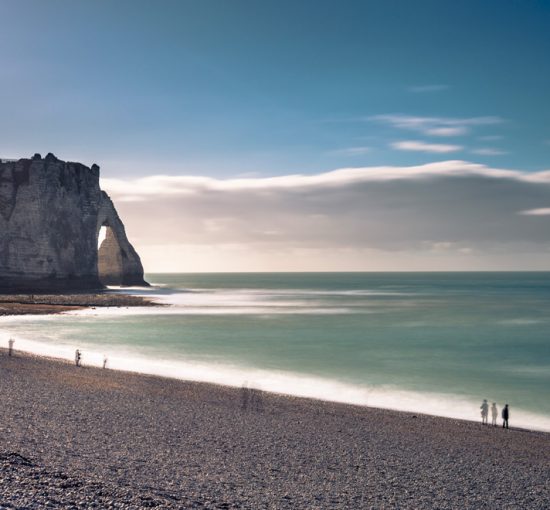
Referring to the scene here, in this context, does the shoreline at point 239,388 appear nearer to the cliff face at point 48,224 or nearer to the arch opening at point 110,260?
the cliff face at point 48,224

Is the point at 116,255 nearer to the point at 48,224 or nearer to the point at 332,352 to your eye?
the point at 48,224

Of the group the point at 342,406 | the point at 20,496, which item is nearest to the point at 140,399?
the point at 342,406

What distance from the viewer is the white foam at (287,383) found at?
23281mm

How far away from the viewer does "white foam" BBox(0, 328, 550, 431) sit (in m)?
23.3

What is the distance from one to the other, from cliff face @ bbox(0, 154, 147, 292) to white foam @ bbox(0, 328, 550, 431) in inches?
2131

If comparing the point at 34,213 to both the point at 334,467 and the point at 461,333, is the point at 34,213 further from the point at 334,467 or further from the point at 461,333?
the point at 334,467

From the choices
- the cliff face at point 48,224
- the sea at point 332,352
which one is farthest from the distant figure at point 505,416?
the cliff face at point 48,224

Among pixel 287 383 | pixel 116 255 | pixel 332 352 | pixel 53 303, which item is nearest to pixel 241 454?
pixel 287 383

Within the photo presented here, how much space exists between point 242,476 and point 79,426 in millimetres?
5646

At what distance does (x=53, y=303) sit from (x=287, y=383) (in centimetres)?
4610

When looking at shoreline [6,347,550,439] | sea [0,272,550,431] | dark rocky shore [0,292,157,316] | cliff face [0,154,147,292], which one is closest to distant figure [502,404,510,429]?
shoreline [6,347,550,439]

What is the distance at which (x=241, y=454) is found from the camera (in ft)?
47.7

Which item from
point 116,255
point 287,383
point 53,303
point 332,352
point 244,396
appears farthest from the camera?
point 116,255

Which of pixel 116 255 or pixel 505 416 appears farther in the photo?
pixel 116 255
